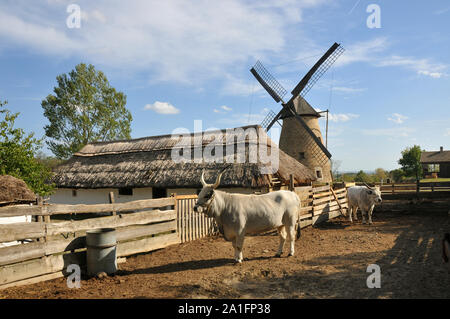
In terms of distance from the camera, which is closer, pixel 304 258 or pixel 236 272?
pixel 236 272

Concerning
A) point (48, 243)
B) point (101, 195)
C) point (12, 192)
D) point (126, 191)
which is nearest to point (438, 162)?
point (126, 191)

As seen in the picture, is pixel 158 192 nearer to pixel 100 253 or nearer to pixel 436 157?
pixel 100 253

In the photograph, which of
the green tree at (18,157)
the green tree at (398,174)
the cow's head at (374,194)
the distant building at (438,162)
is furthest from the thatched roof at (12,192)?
the distant building at (438,162)

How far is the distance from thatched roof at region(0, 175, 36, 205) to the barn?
263 inches

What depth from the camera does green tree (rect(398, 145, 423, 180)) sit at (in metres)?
43.7

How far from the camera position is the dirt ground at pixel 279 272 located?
4895mm

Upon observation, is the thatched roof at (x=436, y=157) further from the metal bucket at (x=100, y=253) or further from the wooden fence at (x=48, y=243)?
the metal bucket at (x=100, y=253)

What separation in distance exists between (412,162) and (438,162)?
8674 mm

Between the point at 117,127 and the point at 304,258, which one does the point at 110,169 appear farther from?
the point at 304,258

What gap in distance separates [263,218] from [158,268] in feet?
8.78

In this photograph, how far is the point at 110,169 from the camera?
2019 centimetres

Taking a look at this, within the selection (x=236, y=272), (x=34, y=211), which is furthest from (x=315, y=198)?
(x=34, y=211)

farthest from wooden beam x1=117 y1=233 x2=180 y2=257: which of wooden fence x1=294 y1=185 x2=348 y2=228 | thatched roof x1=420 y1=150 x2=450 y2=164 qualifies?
thatched roof x1=420 y1=150 x2=450 y2=164

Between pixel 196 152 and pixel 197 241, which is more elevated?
pixel 196 152
